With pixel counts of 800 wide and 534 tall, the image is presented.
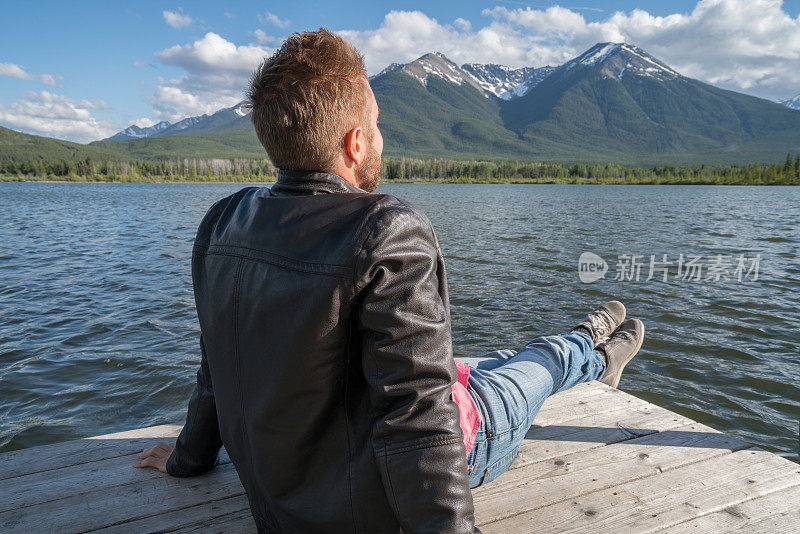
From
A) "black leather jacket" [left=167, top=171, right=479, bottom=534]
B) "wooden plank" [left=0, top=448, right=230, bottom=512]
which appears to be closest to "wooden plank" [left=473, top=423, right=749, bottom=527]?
"black leather jacket" [left=167, top=171, right=479, bottom=534]

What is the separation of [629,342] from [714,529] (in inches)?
68.9

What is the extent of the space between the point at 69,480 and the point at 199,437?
0.86 m

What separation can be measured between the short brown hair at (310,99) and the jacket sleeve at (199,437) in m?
1.17

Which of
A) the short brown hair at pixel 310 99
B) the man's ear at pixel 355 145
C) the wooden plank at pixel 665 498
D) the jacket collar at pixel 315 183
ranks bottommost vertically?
the wooden plank at pixel 665 498

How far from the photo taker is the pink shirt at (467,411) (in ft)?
7.01

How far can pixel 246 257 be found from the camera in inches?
64.9

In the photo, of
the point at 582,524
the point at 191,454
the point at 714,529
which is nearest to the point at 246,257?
the point at 191,454

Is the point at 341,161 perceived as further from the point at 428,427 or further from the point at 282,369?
the point at 428,427

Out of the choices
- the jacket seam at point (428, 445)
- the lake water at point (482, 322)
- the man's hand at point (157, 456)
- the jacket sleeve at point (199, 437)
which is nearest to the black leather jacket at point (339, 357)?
the jacket seam at point (428, 445)

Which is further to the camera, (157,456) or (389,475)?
(157,456)

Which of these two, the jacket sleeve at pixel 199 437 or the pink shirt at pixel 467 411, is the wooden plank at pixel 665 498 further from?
the jacket sleeve at pixel 199 437

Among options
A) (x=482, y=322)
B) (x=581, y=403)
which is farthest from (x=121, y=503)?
(x=482, y=322)

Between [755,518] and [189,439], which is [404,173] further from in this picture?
[755,518]

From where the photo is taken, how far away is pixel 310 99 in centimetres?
160
